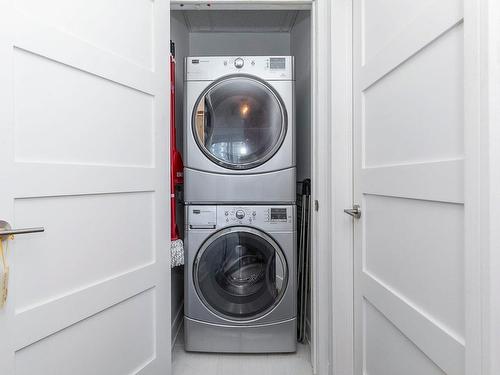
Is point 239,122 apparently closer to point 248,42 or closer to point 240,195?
point 240,195

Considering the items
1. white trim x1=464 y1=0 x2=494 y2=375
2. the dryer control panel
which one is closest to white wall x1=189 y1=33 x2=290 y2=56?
the dryer control panel

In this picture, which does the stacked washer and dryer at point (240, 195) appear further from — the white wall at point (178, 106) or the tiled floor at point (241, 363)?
the white wall at point (178, 106)

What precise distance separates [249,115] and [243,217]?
618 millimetres

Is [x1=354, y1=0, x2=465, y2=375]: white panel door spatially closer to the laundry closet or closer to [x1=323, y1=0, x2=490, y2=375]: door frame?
[x1=323, y1=0, x2=490, y2=375]: door frame

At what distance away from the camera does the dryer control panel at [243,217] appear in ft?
6.09

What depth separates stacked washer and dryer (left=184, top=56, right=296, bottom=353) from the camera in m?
1.85

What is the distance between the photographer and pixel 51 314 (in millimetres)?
946

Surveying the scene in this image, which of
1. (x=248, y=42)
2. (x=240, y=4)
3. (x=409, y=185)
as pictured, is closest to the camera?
(x=409, y=185)

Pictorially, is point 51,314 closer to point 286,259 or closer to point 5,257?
point 5,257

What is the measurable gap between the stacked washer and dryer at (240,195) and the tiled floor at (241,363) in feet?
0.17

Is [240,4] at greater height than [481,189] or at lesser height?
greater

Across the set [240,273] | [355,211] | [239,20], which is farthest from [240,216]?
[239,20]

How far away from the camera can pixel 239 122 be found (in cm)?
189

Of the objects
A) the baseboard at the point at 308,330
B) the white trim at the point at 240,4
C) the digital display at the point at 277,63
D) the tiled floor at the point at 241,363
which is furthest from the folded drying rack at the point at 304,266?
the white trim at the point at 240,4
